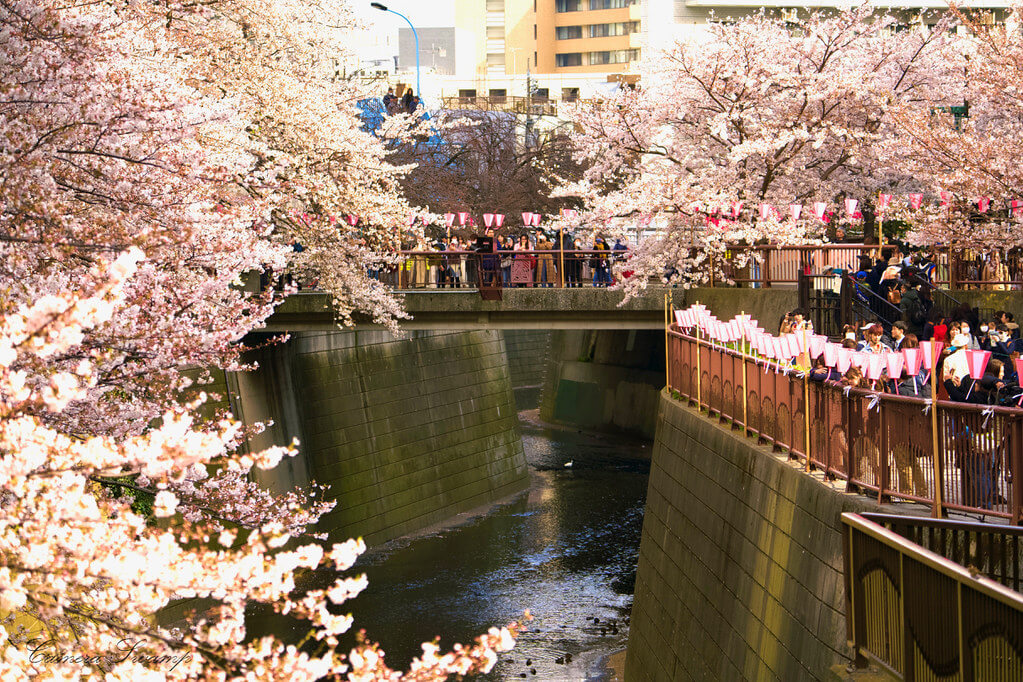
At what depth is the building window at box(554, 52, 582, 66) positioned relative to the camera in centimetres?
8462

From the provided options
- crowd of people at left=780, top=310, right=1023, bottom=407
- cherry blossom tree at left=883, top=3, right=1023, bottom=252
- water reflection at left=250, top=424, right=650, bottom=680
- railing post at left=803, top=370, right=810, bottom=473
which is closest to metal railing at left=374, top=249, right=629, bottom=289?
water reflection at left=250, top=424, right=650, bottom=680

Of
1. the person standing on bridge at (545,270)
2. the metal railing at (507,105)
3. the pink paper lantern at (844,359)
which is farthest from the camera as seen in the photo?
the metal railing at (507,105)

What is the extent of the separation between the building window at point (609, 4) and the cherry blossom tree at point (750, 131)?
160 ft

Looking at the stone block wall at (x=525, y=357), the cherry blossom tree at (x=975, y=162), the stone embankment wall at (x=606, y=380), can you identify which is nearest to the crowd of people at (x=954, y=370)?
the cherry blossom tree at (x=975, y=162)

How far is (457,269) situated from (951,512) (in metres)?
24.5

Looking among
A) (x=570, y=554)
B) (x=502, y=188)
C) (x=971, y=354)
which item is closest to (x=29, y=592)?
(x=971, y=354)

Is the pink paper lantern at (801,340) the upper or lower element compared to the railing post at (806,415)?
upper

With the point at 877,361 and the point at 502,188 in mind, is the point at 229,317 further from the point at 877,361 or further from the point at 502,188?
the point at 502,188

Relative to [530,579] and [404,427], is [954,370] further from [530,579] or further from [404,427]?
[404,427]

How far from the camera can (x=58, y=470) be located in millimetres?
6453

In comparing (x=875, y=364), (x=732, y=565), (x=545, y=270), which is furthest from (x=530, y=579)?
(x=875, y=364)

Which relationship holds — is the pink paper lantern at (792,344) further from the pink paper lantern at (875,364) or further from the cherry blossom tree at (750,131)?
the cherry blossom tree at (750,131)

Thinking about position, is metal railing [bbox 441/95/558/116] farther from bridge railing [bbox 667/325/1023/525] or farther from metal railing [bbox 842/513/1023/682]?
metal railing [bbox 842/513/1023/682]

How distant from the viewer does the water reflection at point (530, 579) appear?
2119cm
